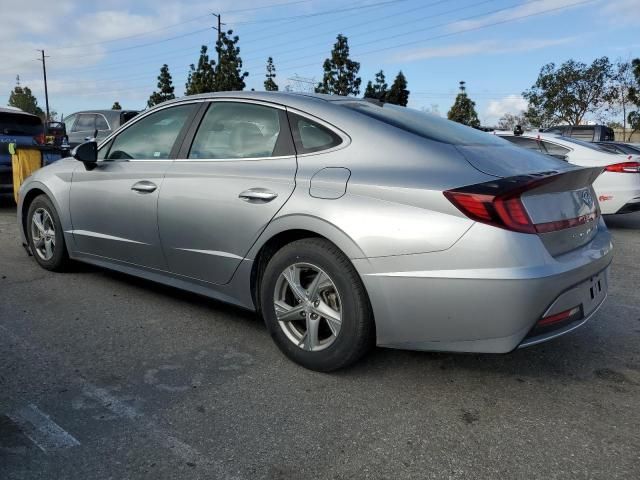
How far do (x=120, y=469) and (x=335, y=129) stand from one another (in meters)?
1.96

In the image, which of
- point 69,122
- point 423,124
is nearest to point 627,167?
point 423,124

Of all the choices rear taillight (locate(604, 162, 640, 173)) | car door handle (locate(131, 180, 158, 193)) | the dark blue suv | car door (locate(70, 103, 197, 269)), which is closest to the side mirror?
car door (locate(70, 103, 197, 269))

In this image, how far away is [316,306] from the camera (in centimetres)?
304

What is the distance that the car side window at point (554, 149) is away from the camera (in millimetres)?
8766

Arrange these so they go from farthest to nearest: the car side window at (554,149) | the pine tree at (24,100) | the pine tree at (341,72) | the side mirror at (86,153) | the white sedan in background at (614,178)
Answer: the pine tree at (24,100), the pine tree at (341,72), the car side window at (554,149), the white sedan in background at (614,178), the side mirror at (86,153)

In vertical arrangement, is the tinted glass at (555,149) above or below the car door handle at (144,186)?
above

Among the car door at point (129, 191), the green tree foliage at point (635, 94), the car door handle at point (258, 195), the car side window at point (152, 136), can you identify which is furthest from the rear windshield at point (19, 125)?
the green tree foliage at point (635, 94)

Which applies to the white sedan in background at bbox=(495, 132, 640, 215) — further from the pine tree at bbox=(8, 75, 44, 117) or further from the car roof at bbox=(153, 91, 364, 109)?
the pine tree at bbox=(8, 75, 44, 117)

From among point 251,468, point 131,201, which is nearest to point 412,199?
point 251,468

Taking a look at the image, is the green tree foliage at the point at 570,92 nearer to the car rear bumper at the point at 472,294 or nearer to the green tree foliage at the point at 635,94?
the green tree foliage at the point at 635,94

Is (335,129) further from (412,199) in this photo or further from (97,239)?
(97,239)

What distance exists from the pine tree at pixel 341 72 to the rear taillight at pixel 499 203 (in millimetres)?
35321

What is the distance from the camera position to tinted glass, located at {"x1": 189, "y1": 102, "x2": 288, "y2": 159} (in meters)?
3.44

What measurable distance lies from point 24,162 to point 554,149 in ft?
26.2
